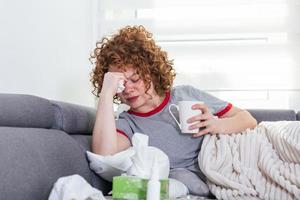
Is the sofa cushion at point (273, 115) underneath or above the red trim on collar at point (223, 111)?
underneath

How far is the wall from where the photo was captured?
63.1 inches

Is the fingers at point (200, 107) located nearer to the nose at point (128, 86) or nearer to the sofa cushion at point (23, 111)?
the nose at point (128, 86)

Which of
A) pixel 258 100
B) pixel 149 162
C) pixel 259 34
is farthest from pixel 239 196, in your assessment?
pixel 259 34

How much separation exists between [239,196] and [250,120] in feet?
1.22

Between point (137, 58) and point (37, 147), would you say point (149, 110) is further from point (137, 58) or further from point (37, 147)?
point (37, 147)

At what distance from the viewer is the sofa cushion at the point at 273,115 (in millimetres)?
1874

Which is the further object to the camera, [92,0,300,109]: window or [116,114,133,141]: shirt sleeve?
[92,0,300,109]: window

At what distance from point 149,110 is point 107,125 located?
0.82ft

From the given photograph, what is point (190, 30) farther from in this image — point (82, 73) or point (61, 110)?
point (61, 110)

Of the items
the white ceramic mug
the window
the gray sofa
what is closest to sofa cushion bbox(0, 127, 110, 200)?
the gray sofa

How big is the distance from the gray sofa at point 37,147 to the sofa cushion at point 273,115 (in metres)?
0.82

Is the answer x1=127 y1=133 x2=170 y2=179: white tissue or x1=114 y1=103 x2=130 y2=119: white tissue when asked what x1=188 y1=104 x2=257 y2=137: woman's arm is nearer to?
x1=127 y1=133 x2=170 y2=179: white tissue

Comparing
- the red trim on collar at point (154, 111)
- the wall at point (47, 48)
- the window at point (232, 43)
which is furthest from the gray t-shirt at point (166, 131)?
the window at point (232, 43)

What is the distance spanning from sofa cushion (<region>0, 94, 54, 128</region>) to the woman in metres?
0.24
